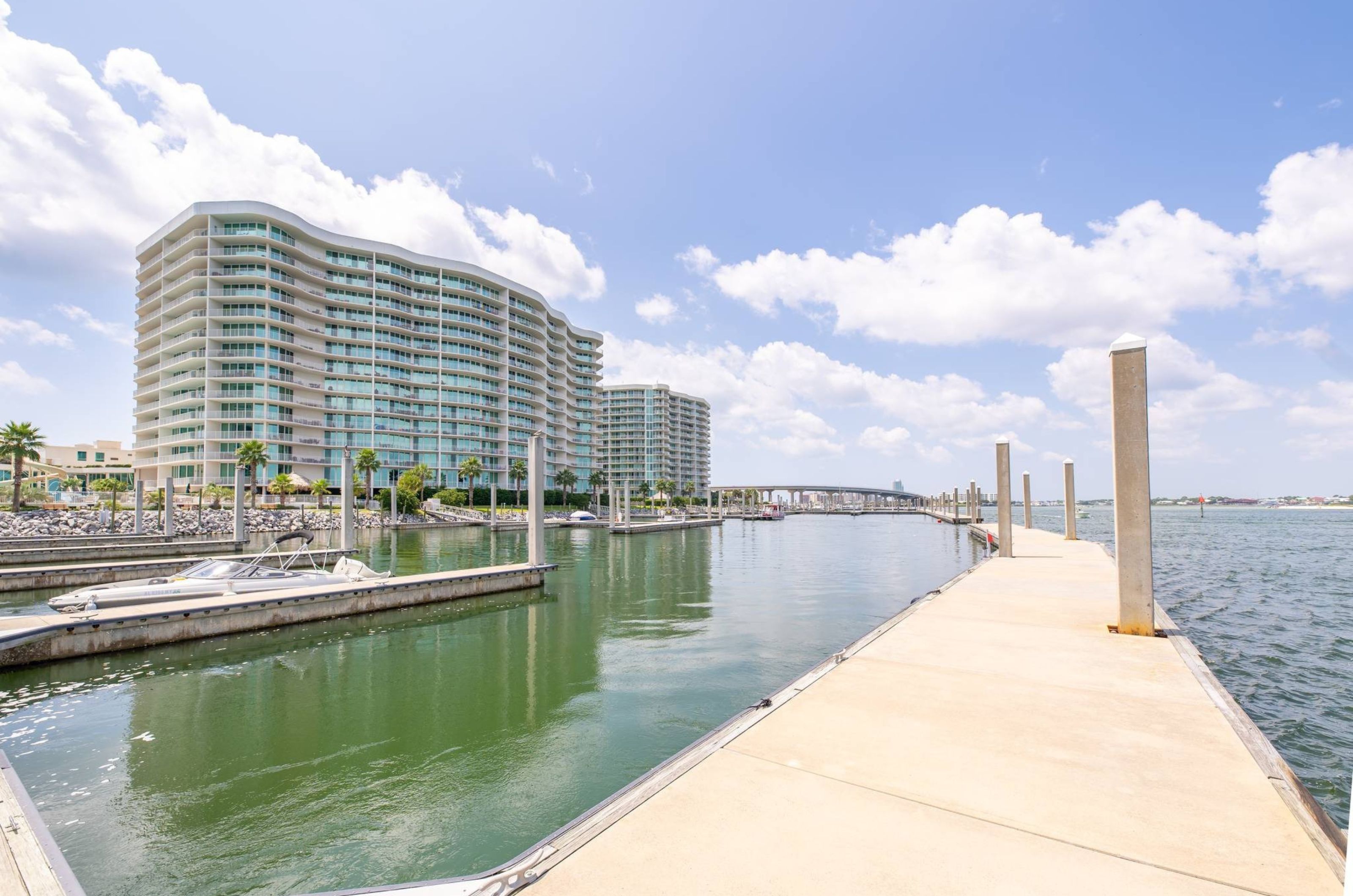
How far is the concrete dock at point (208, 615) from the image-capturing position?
12.7 m

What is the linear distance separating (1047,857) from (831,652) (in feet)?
34.0

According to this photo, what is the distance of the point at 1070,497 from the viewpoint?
3081 centimetres

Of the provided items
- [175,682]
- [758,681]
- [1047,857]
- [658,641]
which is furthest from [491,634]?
[1047,857]

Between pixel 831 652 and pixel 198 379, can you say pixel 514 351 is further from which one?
pixel 831 652

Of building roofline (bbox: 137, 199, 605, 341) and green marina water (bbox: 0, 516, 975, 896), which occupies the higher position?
building roofline (bbox: 137, 199, 605, 341)

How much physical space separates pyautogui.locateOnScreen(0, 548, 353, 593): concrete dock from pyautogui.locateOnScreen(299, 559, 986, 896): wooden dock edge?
19.7m

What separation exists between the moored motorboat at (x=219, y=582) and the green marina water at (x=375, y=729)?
102 inches

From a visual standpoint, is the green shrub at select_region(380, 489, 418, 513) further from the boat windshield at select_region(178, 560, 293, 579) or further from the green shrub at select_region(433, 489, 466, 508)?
the boat windshield at select_region(178, 560, 293, 579)

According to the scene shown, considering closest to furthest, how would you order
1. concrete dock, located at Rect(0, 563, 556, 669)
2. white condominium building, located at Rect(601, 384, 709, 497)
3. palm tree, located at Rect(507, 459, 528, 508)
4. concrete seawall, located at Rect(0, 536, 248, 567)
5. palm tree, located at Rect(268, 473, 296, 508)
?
concrete dock, located at Rect(0, 563, 556, 669), concrete seawall, located at Rect(0, 536, 248, 567), palm tree, located at Rect(268, 473, 296, 508), palm tree, located at Rect(507, 459, 528, 508), white condominium building, located at Rect(601, 384, 709, 497)

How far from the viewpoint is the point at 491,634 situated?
52.8 feet

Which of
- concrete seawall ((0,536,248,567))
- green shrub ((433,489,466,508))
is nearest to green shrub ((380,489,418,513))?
green shrub ((433,489,466,508))

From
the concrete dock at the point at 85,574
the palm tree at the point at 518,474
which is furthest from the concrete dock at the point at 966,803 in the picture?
the palm tree at the point at 518,474

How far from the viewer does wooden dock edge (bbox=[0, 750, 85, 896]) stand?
3.99 metres

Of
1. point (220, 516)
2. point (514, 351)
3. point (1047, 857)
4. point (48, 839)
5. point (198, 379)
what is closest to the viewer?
point (1047, 857)
